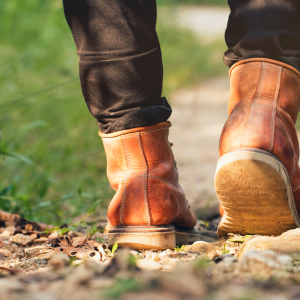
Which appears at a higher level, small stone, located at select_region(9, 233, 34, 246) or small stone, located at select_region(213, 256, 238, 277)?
small stone, located at select_region(213, 256, 238, 277)

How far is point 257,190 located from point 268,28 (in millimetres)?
477

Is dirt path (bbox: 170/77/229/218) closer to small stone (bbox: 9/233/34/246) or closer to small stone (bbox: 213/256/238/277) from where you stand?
small stone (bbox: 9/233/34/246)

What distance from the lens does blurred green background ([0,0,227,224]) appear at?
1.84 m

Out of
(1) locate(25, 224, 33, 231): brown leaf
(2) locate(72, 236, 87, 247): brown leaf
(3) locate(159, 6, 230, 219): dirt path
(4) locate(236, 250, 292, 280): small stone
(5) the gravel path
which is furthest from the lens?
(5) the gravel path

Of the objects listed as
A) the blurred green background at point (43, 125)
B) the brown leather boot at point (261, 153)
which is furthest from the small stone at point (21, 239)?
the brown leather boot at point (261, 153)

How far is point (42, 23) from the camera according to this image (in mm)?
4352

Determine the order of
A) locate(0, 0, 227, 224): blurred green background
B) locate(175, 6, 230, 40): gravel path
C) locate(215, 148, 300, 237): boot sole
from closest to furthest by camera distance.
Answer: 1. locate(215, 148, 300, 237): boot sole
2. locate(0, 0, 227, 224): blurred green background
3. locate(175, 6, 230, 40): gravel path

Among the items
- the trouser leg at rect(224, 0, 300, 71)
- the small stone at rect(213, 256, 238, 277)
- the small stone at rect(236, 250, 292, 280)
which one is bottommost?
the small stone at rect(213, 256, 238, 277)

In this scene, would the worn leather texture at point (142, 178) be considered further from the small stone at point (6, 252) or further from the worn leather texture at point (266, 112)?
the small stone at point (6, 252)

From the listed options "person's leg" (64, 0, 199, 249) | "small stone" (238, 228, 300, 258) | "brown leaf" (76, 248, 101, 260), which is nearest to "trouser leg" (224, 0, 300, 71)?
"person's leg" (64, 0, 199, 249)

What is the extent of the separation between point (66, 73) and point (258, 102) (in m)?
2.32

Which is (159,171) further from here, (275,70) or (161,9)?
(161,9)

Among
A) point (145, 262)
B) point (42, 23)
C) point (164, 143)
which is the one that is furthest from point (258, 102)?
point (42, 23)

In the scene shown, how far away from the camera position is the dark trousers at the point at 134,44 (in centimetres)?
108
